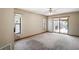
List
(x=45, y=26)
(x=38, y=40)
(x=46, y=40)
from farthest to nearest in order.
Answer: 1. (x=46, y=40)
2. (x=38, y=40)
3. (x=45, y=26)

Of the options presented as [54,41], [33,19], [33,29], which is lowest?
[54,41]

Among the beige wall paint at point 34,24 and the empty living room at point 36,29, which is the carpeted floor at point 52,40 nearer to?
the empty living room at point 36,29

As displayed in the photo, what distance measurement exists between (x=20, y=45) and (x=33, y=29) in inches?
23.2

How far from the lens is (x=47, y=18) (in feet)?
6.42

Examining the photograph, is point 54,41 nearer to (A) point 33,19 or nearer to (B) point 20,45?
(A) point 33,19

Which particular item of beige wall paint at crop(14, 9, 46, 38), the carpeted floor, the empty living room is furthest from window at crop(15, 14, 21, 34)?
the carpeted floor

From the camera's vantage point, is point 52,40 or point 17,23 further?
point 52,40

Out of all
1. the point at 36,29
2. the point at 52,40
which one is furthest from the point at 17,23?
the point at 52,40

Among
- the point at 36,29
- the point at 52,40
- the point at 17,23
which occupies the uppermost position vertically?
the point at 17,23

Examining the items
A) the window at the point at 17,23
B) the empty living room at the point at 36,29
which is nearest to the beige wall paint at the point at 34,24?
the empty living room at the point at 36,29

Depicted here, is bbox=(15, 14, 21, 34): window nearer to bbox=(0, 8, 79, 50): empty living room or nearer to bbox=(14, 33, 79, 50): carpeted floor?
bbox=(0, 8, 79, 50): empty living room

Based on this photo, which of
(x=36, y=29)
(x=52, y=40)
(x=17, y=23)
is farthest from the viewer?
(x=52, y=40)

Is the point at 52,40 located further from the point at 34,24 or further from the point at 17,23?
the point at 17,23
